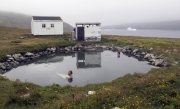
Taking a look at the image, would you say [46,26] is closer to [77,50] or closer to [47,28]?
[47,28]

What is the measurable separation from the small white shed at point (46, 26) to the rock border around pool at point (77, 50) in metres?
16.4

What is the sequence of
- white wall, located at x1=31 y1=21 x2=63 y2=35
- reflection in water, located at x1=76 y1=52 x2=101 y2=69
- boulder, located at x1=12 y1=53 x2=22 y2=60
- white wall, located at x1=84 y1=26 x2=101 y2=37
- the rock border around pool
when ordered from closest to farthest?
the rock border around pool, reflection in water, located at x1=76 y1=52 x2=101 y2=69, boulder, located at x1=12 y1=53 x2=22 y2=60, white wall, located at x1=84 y1=26 x2=101 y2=37, white wall, located at x1=31 y1=21 x2=63 y2=35

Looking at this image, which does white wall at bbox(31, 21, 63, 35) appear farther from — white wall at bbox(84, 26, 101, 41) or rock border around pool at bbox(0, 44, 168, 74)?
rock border around pool at bbox(0, 44, 168, 74)

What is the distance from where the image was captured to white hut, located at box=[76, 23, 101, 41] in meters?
52.1

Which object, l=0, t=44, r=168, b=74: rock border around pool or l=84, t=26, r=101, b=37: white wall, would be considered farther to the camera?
l=84, t=26, r=101, b=37: white wall

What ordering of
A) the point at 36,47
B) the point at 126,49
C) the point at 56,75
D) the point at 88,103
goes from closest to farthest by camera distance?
1. the point at 88,103
2. the point at 56,75
3. the point at 36,47
4. the point at 126,49

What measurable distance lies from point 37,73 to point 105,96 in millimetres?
16745

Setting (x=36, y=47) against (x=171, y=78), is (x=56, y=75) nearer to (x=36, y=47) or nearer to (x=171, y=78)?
(x=171, y=78)

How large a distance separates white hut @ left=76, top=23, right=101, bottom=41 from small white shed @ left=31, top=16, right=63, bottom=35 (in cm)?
1034

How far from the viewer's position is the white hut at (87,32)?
52125mm

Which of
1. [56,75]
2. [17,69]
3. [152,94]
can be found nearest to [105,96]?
[152,94]

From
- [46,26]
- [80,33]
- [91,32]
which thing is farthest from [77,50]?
[46,26]

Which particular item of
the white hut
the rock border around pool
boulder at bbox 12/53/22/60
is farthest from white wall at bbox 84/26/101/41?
boulder at bbox 12/53/22/60

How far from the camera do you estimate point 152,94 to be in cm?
1108
